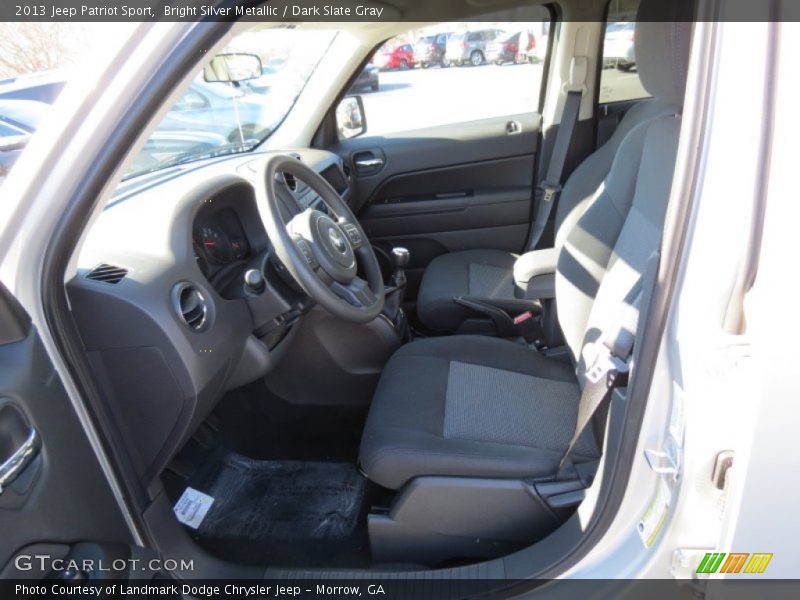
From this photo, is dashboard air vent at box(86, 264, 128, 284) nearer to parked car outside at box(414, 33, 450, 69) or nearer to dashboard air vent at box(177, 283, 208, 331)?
dashboard air vent at box(177, 283, 208, 331)

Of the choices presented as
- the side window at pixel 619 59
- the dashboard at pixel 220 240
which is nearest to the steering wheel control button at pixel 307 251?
the dashboard at pixel 220 240

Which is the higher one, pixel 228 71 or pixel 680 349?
pixel 228 71

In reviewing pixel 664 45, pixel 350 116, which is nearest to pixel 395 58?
pixel 350 116

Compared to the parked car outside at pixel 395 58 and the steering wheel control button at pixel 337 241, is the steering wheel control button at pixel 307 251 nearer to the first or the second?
the steering wheel control button at pixel 337 241

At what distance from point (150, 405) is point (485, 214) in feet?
6.70

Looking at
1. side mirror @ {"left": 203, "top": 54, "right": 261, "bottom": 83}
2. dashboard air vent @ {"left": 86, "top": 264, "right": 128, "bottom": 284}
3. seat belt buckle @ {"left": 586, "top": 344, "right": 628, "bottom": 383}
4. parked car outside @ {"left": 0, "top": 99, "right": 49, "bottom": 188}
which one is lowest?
seat belt buckle @ {"left": 586, "top": 344, "right": 628, "bottom": 383}

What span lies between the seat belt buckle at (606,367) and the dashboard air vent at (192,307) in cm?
81

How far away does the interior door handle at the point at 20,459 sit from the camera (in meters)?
0.86

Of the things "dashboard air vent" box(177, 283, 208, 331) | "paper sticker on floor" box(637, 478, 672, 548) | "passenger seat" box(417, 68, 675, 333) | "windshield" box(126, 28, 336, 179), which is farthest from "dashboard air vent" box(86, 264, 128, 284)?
"passenger seat" box(417, 68, 675, 333)

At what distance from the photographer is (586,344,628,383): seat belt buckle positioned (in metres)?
1.02

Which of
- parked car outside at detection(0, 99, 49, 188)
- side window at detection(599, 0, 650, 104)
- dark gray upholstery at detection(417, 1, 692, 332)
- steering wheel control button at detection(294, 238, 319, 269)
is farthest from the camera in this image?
side window at detection(599, 0, 650, 104)

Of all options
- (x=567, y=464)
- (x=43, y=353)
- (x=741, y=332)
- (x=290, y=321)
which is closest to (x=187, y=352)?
(x=43, y=353)

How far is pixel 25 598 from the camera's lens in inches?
36.2

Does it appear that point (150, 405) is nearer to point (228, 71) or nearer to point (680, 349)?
point (680, 349)
